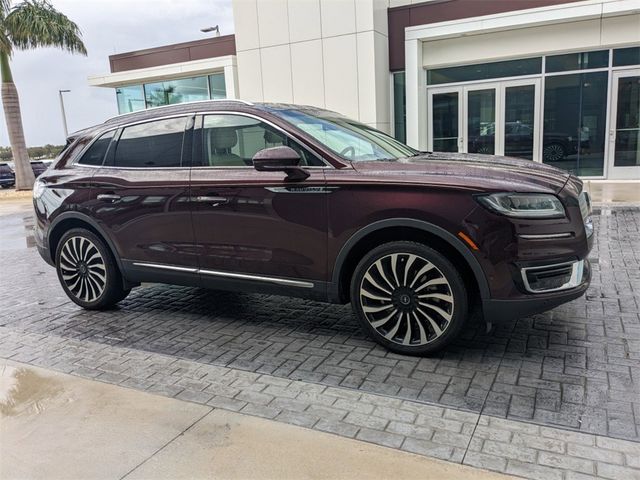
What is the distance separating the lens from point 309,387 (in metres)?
3.49

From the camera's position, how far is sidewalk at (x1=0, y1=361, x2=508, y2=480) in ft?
8.67

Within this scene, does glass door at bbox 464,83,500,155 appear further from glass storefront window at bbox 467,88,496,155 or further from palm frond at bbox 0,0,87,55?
palm frond at bbox 0,0,87,55

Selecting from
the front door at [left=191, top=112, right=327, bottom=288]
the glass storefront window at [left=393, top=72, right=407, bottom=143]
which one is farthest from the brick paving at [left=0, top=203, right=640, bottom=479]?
the glass storefront window at [left=393, top=72, right=407, bottom=143]

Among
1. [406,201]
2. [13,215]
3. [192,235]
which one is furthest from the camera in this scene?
[13,215]

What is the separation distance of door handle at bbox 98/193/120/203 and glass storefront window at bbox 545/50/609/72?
1166 cm

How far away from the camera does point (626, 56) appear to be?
12336 mm

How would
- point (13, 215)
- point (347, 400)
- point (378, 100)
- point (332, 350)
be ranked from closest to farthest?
point (347, 400) → point (332, 350) → point (378, 100) → point (13, 215)

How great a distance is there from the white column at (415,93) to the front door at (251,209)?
402 inches

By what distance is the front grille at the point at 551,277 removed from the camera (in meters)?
3.43

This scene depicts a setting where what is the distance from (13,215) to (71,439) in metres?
14.1

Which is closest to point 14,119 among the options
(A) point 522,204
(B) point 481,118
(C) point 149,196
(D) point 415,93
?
(D) point 415,93

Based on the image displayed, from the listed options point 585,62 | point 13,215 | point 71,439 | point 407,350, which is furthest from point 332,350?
point 13,215

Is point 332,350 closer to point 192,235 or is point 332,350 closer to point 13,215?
point 192,235

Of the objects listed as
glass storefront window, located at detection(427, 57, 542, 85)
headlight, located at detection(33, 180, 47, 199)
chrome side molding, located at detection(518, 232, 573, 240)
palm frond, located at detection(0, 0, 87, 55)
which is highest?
palm frond, located at detection(0, 0, 87, 55)
